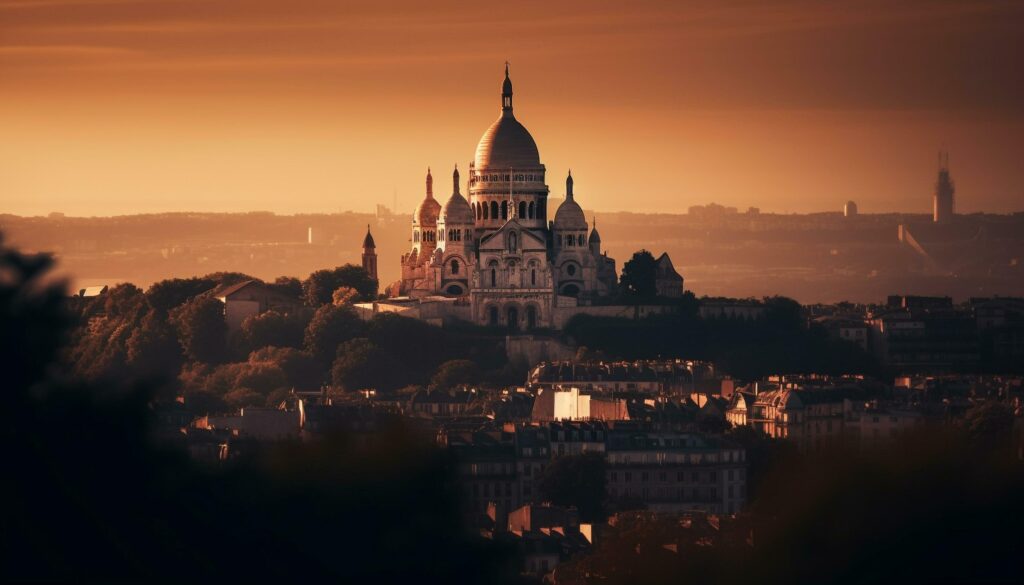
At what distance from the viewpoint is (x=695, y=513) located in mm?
66938

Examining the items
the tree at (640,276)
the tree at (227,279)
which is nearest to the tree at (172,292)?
the tree at (227,279)

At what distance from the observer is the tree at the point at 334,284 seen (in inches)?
4643

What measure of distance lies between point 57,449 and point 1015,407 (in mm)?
55985

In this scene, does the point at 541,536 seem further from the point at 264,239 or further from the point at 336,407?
the point at 264,239

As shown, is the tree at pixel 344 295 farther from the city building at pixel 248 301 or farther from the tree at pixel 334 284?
the city building at pixel 248 301

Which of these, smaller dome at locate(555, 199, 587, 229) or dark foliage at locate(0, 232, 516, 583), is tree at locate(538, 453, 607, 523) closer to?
dark foliage at locate(0, 232, 516, 583)

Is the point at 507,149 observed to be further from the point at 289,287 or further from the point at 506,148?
the point at 289,287

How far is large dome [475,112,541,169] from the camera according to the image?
116062 mm

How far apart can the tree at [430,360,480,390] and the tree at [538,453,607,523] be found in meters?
28.1

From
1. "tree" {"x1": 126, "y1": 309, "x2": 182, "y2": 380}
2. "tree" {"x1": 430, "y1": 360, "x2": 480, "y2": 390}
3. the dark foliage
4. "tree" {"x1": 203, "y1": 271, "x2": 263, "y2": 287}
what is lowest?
the dark foliage

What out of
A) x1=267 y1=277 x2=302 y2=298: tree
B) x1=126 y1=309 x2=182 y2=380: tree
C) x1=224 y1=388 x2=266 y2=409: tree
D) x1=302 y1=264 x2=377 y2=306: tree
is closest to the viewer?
x1=224 y1=388 x2=266 y2=409: tree

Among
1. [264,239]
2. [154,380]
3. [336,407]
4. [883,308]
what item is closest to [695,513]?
[336,407]

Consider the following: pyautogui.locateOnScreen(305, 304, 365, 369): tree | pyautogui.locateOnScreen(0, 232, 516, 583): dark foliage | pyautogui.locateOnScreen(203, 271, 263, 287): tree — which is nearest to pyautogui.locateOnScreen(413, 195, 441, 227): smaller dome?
pyautogui.locateOnScreen(305, 304, 365, 369): tree

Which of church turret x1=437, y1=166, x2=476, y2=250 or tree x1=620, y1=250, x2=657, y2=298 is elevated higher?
church turret x1=437, y1=166, x2=476, y2=250
